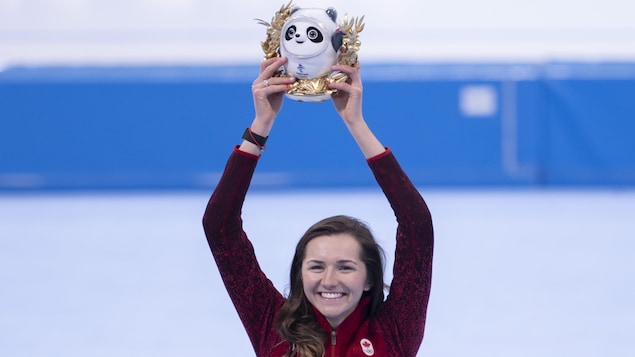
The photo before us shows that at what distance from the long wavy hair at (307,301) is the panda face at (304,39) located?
420 mm

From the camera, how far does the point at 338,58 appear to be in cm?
255

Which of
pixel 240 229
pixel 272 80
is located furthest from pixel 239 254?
pixel 272 80

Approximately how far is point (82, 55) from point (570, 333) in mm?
7642

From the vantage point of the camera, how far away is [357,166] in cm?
987

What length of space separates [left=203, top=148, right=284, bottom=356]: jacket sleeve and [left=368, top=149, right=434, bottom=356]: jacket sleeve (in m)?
0.29

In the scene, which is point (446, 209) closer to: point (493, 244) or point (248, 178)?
point (493, 244)

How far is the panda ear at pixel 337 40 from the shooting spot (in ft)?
8.30

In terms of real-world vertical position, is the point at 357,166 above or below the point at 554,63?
below

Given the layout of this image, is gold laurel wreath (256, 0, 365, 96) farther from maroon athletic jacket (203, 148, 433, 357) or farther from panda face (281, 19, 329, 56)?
maroon athletic jacket (203, 148, 433, 357)

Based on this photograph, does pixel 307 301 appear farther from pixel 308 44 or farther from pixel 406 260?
pixel 308 44

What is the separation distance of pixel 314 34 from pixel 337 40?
6cm

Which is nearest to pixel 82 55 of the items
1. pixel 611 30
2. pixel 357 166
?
pixel 357 166

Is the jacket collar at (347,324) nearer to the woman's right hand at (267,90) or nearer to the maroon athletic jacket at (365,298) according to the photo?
the maroon athletic jacket at (365,298)

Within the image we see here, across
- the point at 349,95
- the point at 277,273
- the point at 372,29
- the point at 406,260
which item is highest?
the point at 372,29
